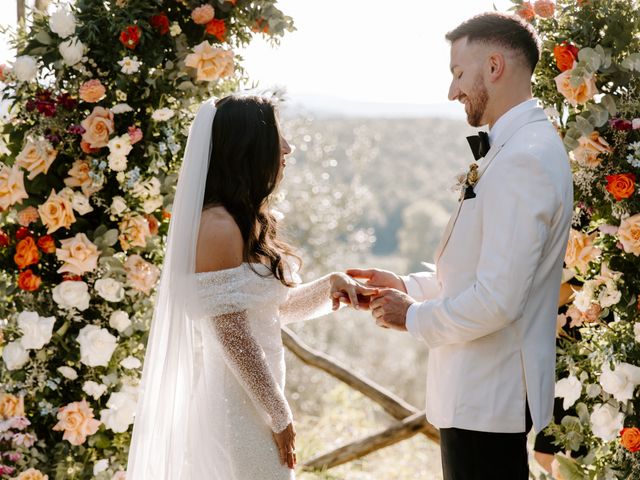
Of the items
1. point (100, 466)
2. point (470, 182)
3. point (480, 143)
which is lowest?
point (100, 466)

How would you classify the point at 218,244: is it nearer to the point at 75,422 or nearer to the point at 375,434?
the point at 75,422

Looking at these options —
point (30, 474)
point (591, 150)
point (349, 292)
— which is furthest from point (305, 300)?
point (30, 474)

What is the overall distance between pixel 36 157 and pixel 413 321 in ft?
5.62

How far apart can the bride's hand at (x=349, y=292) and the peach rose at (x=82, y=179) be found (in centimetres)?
106

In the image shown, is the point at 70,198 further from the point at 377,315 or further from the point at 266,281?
the point at 377,315

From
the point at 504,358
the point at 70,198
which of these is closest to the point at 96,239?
the point at 70,198

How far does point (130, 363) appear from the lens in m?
3.40

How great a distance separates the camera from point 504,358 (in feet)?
8.23

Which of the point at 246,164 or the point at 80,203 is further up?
the point at 246,164

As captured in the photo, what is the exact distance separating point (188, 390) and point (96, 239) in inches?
33.9

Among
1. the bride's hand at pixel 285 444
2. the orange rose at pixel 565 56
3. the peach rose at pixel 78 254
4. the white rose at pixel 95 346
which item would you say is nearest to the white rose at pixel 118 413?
the white rose at pixel 95 346

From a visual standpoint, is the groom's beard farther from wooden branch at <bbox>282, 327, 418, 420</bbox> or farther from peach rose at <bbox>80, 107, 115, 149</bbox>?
wooden branch at <bbox>282, 327, 418, 420</bbox>

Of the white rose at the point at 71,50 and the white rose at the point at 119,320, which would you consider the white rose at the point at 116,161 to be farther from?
the white rose at the point at 119,320

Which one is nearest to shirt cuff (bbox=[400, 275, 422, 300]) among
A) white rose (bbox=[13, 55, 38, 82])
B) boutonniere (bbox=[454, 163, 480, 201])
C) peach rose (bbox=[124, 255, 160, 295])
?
boutonniere (bbox=[454, 163, 480, 201])
